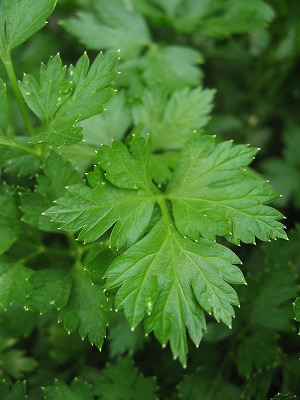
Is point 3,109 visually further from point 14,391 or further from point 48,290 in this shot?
point 14,391

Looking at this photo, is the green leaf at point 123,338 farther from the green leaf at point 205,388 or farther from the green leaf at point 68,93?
the green leaf at point 68,93

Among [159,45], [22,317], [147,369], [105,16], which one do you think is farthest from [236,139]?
[22,317]

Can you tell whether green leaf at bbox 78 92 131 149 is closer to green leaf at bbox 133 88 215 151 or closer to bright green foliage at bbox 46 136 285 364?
green leaf at bbox 133 88 215 151

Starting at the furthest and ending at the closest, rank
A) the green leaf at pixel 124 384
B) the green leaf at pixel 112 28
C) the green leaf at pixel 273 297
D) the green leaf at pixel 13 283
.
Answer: the green leaf at pixel 112 28 < the green leaf at pixel 273 297 < the green leaf at pixel 124 384 < the green leaf at pixel 13 283

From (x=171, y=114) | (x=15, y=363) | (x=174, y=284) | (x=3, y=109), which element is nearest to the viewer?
(x=174, y=284)

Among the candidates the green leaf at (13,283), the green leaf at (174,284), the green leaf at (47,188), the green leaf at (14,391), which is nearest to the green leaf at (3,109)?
the green leaf at (47,188)

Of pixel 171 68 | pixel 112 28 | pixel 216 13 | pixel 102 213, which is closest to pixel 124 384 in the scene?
pixel 102 213

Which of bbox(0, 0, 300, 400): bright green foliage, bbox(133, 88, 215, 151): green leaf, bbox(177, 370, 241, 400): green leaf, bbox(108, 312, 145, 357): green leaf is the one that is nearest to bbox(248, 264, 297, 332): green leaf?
bbox(0, 0, 300, 400): bright green foliage
